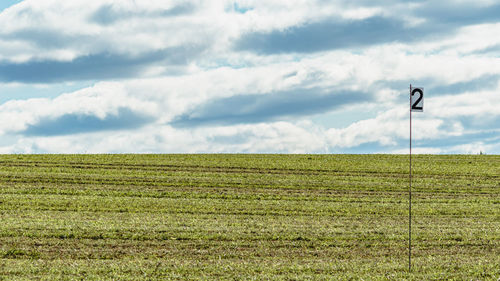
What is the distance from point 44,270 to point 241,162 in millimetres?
29166

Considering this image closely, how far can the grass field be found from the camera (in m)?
16.2

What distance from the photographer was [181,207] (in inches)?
1065

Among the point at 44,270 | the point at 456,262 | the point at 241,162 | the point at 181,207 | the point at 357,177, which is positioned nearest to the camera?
the point at 44,270

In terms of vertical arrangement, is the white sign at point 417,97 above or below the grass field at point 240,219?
above

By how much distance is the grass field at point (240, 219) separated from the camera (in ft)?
53.3

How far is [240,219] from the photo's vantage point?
24.3 meters

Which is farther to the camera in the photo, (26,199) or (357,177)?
(357,177)

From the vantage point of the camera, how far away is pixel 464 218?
26.4 m

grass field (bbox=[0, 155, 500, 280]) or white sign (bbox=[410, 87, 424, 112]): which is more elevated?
white sign (bbox=[410, 87, 424, 112])

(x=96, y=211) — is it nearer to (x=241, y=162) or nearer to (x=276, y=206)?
(x=276, y=206)

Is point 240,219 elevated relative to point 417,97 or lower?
lower

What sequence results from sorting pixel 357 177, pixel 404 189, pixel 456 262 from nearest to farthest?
1. pixel 456 262
2. pixel 404 189
3. pixel 357 177

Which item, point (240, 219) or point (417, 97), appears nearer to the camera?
point (417, 97)

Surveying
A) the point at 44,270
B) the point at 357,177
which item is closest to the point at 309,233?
the point at 44,270
